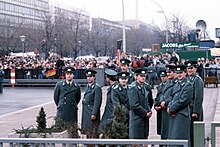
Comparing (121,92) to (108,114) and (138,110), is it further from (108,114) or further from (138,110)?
(138,110)

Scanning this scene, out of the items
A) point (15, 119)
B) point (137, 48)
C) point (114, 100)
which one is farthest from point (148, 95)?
point (137, 48)

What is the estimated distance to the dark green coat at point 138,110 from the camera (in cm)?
931

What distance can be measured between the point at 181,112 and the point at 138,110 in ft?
2.58

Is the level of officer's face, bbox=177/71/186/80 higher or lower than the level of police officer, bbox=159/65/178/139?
higher

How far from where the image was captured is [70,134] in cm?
912

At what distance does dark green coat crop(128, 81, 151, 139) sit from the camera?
9.31 metres

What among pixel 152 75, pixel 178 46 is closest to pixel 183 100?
pixel 152 75

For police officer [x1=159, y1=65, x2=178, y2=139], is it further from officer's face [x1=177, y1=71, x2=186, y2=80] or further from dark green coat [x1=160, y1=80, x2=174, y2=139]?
officer's face [x1=177, y1=71, x2=186, y2=80]

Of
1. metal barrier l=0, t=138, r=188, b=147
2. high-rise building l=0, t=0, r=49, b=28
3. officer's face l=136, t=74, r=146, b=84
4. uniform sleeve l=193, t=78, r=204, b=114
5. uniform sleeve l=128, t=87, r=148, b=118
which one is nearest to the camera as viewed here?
metal barrier l=0, t=138, r=188, b=147

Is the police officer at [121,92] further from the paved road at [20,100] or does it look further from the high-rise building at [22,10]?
the high-rise building at [22,10]

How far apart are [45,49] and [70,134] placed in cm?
4974

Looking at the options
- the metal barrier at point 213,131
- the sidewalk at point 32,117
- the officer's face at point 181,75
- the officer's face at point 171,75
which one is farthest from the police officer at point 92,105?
the metal barrier at point 213,131

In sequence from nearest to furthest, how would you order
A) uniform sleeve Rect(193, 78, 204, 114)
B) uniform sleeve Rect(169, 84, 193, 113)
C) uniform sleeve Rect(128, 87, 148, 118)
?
uniform sleeve Rect(169, 84, 193, 113) → uniform sleeve Rect(128, 87, 148, 118) → uniform sleeve Rect(193, 78, 204, 114)

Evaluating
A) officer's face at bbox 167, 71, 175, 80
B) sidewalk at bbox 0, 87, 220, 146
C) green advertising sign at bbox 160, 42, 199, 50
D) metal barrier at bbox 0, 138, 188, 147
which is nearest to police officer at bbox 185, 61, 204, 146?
officer's face at bbox 167, 71, 175, 80
